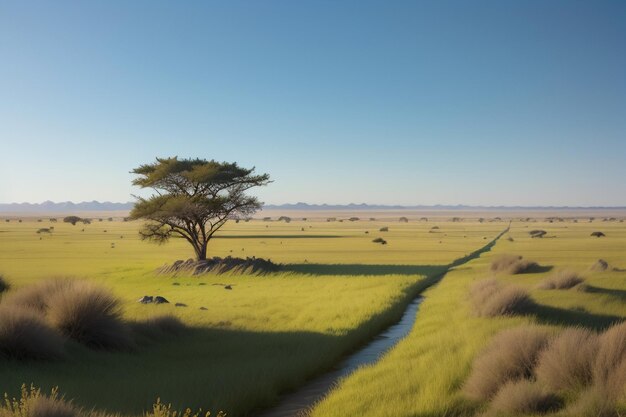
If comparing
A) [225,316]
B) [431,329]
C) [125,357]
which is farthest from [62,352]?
[431,329]

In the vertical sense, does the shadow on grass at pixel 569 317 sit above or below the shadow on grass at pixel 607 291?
below

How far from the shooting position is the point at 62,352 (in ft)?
42.9

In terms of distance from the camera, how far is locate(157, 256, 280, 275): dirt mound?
129ft

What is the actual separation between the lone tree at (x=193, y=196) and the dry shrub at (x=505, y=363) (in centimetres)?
3428

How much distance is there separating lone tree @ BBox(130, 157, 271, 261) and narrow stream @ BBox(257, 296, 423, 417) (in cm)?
2553

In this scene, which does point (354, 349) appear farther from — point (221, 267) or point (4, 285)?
point (221, 267)

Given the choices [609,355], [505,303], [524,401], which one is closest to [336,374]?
[524,401]

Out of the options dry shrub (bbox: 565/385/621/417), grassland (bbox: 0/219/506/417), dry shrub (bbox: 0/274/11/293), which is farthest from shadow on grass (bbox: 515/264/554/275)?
dry shrub (bbox: 0/274/11/293)

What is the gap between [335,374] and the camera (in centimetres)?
1462

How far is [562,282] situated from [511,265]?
972cm

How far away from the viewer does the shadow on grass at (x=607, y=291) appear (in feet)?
76.3

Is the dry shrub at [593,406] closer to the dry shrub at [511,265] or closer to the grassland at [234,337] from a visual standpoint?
the grassland at [234,337]

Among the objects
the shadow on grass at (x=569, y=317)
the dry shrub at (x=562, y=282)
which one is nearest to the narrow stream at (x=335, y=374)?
the shadow on grass at (x=569, y=317)

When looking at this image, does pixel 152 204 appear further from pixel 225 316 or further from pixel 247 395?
pixel 247 395
